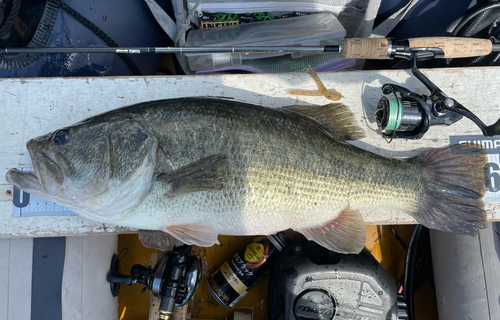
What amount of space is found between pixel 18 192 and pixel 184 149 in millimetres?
1080

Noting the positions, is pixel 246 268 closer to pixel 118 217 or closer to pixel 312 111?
pixel 118 217

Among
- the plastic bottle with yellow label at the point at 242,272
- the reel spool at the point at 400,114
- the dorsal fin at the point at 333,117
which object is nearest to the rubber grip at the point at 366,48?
the reel spool at the point at 400,114

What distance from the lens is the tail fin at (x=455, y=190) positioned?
1414 mm

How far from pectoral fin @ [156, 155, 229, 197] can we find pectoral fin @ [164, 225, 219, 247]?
0.63 feet

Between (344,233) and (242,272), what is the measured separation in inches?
34.5

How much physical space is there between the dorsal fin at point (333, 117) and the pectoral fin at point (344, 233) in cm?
38

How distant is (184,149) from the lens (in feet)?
3.95

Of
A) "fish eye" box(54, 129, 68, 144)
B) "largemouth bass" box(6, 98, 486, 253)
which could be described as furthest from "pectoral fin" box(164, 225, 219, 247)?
"fish eye" box(54, 129, 68, 144)

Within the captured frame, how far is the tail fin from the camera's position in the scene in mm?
1414

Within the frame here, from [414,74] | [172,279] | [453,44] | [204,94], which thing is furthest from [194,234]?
[453,44]

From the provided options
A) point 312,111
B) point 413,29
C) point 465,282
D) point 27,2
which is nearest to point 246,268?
point 312,111

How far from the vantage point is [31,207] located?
5.18 feet

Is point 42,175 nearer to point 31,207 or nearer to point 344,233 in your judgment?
point 31,207

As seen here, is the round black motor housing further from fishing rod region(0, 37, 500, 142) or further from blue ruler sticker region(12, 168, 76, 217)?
blue ruler sticker region(12, 168, 76, 217)
